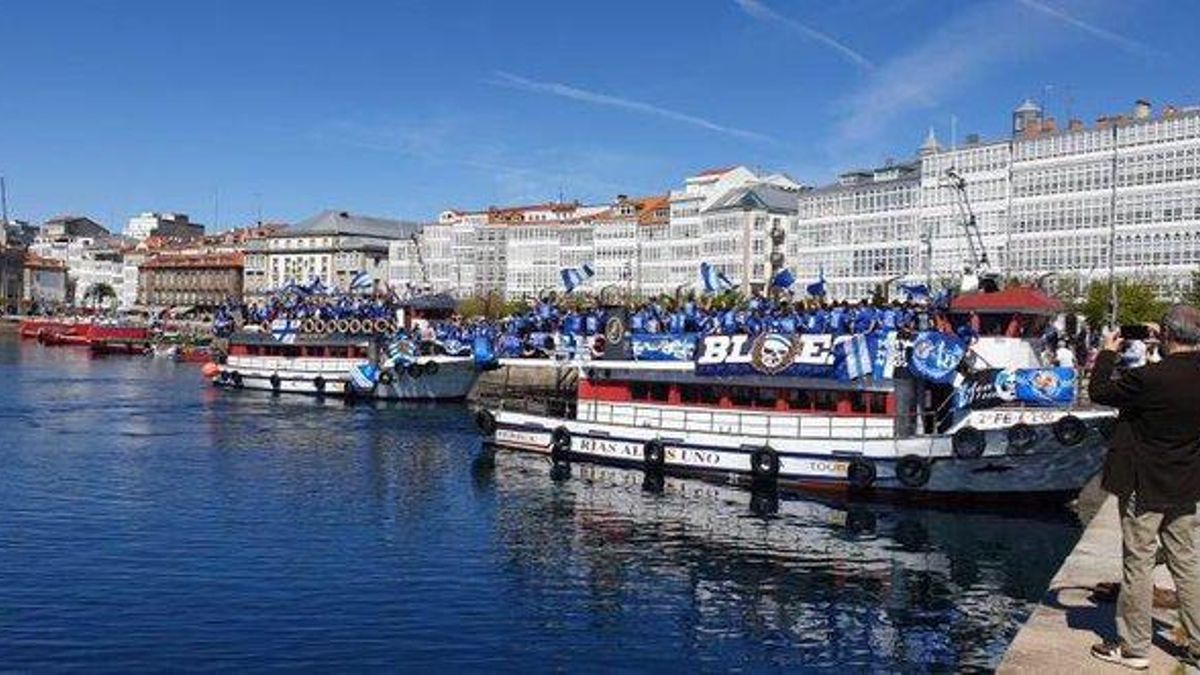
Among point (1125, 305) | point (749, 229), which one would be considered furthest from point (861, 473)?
point (749, 229)

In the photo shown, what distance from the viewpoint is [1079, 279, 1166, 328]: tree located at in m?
79.6

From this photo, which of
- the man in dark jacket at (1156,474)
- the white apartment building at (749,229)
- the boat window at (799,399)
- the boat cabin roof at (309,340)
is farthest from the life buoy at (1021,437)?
the white apartment building at (749,229)

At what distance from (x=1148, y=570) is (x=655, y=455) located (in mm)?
36173

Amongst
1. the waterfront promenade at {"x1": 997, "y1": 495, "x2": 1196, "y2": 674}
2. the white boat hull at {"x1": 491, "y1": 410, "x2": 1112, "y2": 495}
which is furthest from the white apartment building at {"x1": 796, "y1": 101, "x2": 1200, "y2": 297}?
the waterfront promenade at {"x1": 997, "y1": 495, "x2": 1196, "y2": 674}

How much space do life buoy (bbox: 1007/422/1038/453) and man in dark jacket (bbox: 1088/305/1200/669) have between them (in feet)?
92.7

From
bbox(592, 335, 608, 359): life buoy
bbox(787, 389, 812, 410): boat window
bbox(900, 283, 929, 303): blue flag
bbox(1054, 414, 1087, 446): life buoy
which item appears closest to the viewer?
bbox(1054, 414, 1087, 446): life buoy

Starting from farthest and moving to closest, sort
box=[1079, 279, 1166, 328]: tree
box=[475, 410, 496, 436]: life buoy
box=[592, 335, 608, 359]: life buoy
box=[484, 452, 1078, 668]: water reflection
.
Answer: box=[1079, 279, 1166, 328]: tree, box=[475, 410, 496, 436]: life buoy, box=[592, 335, 608, 359]: life buoy, box=[484, 452, 1078, 668]: water reflection

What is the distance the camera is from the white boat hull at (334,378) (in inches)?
3221

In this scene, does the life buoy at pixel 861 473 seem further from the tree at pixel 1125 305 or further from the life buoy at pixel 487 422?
the tree at pixel 1125 305

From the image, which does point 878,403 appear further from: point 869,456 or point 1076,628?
point 1076,628

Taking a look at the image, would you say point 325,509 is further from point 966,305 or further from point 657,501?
point 966,305

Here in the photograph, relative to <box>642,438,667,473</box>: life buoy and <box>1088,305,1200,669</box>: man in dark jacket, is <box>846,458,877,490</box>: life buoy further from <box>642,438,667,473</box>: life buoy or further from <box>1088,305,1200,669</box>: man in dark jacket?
<box>1088,305,1200,669</box>: man in dark jacket

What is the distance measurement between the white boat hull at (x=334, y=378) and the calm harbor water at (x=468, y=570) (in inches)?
1163

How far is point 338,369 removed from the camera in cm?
8712
